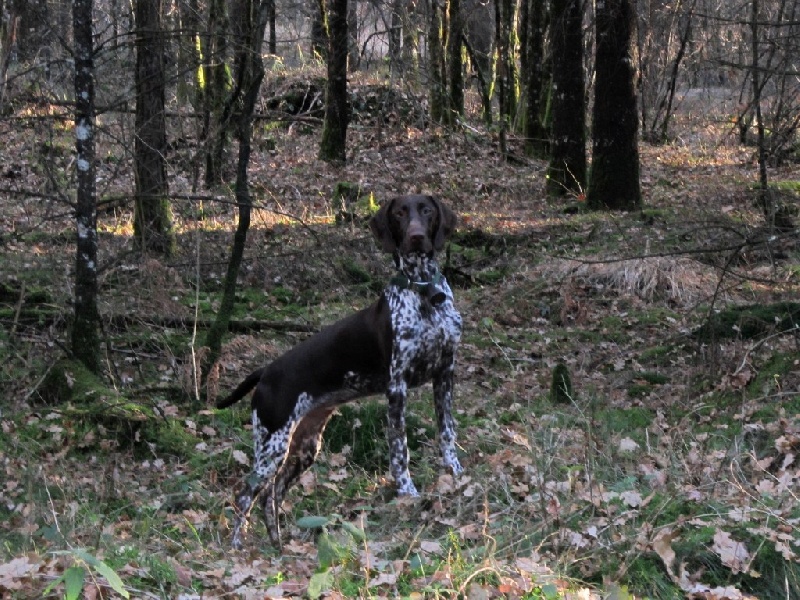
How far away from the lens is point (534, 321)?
35.3 ft

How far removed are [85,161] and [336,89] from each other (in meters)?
11.5

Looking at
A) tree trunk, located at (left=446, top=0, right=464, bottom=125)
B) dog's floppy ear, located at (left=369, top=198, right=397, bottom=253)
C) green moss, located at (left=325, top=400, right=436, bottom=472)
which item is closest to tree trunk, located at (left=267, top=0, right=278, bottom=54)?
dog's floppy ear, located at (left=369, top=198, right=397, bottom=253)

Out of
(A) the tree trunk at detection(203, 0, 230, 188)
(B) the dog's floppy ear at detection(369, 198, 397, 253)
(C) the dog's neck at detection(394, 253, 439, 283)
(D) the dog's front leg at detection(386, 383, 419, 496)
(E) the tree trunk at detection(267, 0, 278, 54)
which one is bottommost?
(D) the dog's front leg at detection(386, 383, 419, 496)

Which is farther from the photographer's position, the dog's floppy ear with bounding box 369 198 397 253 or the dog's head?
the dog's floppy ear with bounding box 369 198 397 253

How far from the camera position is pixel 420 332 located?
19.9 feet

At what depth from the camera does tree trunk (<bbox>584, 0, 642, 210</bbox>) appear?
14.9m

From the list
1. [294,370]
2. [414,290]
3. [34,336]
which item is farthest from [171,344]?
[414,290]

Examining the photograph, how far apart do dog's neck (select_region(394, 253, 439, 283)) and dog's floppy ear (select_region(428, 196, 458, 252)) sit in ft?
0.32

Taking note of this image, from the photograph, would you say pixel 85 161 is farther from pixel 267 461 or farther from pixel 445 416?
pixel 445 416

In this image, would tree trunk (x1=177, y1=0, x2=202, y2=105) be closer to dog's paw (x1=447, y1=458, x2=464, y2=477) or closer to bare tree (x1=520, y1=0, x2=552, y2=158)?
dog's paw (x1=447, y1=458, x2=464, y2=477)

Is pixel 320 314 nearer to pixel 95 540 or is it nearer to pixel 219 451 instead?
pixel 219 451

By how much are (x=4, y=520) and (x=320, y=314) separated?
16.2ft

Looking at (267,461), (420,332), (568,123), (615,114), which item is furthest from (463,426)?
(568,123)

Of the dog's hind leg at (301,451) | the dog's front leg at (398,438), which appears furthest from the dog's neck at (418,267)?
the dog's hind leg at (301,451)
